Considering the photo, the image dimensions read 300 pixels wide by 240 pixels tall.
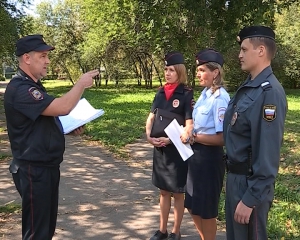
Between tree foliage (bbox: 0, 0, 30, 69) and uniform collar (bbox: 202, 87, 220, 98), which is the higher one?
tree foliage (bbox: 0, 0, 30, 69)

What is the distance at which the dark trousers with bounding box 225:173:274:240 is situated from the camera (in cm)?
266

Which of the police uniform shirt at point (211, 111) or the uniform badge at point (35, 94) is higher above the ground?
the uniform badge at point (35, 94)

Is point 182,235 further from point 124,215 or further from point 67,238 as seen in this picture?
point 67,238

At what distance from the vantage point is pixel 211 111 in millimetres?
3527

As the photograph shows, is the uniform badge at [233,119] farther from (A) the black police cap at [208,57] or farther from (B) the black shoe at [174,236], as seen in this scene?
(B) the black shoe at [174,236]

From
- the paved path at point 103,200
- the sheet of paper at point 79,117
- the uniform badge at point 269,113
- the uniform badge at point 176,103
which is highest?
the uniform badge at point 269,113

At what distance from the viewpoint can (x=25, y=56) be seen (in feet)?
10.5

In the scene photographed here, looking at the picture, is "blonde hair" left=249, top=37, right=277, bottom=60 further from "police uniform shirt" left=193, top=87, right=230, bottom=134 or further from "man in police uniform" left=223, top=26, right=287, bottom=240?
"police uniform shirt" left=193, top=87, right=230, bottom=134

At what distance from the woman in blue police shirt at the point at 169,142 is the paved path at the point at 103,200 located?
57 centimetres

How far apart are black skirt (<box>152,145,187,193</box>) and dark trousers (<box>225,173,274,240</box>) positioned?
131cm

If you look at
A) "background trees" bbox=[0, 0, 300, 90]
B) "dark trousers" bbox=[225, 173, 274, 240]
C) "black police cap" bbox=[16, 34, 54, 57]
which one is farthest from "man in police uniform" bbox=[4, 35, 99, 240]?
"background trees" bbox=[0, 0, 300, 90]

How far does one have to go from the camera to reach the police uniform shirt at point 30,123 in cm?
305

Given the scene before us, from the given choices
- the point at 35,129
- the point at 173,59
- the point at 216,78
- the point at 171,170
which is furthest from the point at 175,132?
the point at 35,129

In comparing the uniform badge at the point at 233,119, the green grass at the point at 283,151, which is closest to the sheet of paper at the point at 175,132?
the uniform badge at the point at 233,119
